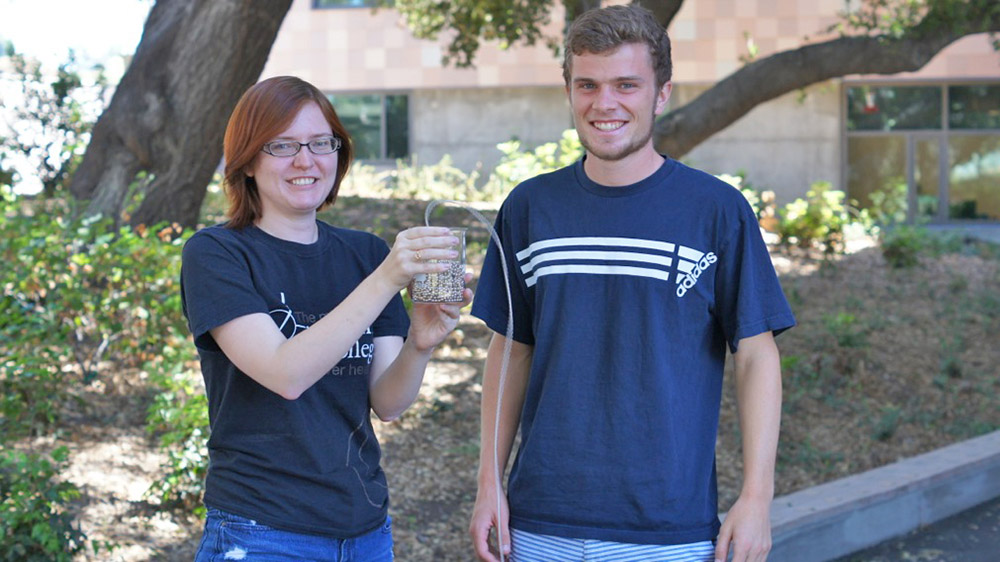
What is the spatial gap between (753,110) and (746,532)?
22349 millimetres

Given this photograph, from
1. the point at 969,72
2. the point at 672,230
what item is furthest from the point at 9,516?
the point at 969,72

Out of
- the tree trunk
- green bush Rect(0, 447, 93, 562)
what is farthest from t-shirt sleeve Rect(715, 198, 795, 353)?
the tree trunk

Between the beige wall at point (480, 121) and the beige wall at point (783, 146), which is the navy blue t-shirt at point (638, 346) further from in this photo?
the beige wall at point (783, 146)

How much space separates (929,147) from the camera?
24.0 m

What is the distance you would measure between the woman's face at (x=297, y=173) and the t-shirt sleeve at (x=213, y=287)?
0.54 feet

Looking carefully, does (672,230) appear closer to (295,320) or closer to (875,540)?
(295,320)

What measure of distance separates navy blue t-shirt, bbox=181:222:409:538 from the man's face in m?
0.67

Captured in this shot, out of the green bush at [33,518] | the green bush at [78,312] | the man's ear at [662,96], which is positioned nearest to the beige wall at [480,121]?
the green bush at [78,312]

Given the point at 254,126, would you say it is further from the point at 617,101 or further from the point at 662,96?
the point at 662,96

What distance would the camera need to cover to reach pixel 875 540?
5.83 metres

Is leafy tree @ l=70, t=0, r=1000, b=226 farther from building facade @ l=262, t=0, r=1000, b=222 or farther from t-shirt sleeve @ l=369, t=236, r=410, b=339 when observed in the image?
building facade @ l=262, t=0, r=1000, b=222

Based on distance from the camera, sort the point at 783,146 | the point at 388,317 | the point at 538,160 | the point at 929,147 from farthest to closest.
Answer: the point at 783,146
the point at 929,147
the point at 538,160
the point at 388,317

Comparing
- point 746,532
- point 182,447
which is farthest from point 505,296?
point 182,447

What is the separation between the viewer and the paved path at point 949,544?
18.5ft
